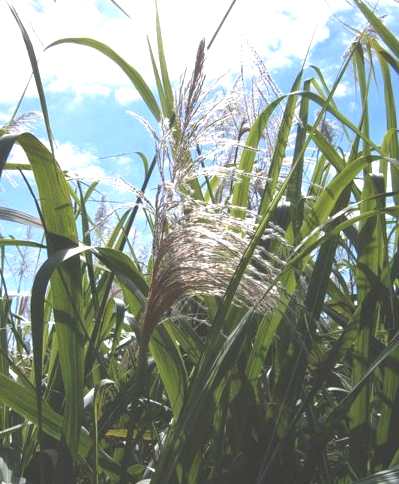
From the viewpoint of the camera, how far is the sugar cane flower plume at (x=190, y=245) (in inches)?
37.8

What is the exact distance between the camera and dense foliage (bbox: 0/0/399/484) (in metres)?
0.99

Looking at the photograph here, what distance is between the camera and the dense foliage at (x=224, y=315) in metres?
0.99

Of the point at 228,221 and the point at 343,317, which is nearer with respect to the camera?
the point at 228,221

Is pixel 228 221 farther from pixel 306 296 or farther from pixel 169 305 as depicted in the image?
pixel 306 296

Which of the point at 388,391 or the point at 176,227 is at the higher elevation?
the point at 176,227

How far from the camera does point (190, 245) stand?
3.14 feet

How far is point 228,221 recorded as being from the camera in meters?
0.97

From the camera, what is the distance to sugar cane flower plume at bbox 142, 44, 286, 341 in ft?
3.15

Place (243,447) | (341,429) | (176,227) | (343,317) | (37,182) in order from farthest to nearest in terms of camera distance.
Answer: (343,317), (341,429), (243,447), (37,182), (176,227)

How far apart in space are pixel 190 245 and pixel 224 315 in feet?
0.40

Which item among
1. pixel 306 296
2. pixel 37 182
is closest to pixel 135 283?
pixel 37 182

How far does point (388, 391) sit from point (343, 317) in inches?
13.0

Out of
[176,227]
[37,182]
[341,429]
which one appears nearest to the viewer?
[176,227]

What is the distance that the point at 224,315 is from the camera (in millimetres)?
989
